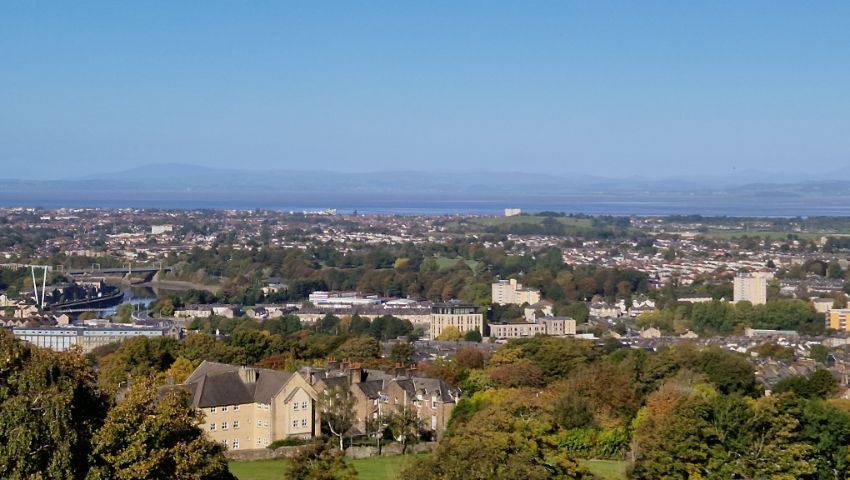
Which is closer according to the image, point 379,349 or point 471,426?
point 471,426

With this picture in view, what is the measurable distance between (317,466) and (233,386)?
318 inches

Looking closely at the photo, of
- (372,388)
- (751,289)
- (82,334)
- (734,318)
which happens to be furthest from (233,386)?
(751,289)

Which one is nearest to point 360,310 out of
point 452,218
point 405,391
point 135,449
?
point 405,391

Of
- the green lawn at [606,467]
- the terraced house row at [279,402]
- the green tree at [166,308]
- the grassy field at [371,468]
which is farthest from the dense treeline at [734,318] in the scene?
the grassy field at [371,468]

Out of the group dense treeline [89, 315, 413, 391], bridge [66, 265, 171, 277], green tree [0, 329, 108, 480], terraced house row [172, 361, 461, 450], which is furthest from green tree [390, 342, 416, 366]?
bridge [66, 265, 171, 277]

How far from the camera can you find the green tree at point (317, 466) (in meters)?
19.2

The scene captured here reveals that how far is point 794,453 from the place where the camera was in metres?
21.7

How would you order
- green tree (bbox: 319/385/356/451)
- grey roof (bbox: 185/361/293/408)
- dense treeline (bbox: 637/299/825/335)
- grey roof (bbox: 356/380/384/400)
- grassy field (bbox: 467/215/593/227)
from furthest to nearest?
grassy field (bbox: 467/215/593/227) < dense treeline (bbox: 637/299/825/335) < grey roof (bbox: 356/380/384/400) < green tree (bbox: 319/385/356/451) < grey roof (bbox: 185/361/293/408)

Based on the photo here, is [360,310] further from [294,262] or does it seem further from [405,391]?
[405,391]

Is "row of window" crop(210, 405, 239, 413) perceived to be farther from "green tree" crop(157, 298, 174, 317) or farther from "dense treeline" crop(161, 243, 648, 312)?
"dense treeline" crop(161, 243, 648, 312)

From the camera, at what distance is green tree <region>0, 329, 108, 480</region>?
48.4 feet

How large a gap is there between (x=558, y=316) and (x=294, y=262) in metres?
33.6

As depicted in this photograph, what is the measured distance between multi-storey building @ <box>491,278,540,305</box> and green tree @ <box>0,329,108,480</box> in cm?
5557

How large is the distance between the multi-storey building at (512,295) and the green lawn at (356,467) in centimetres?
4605
